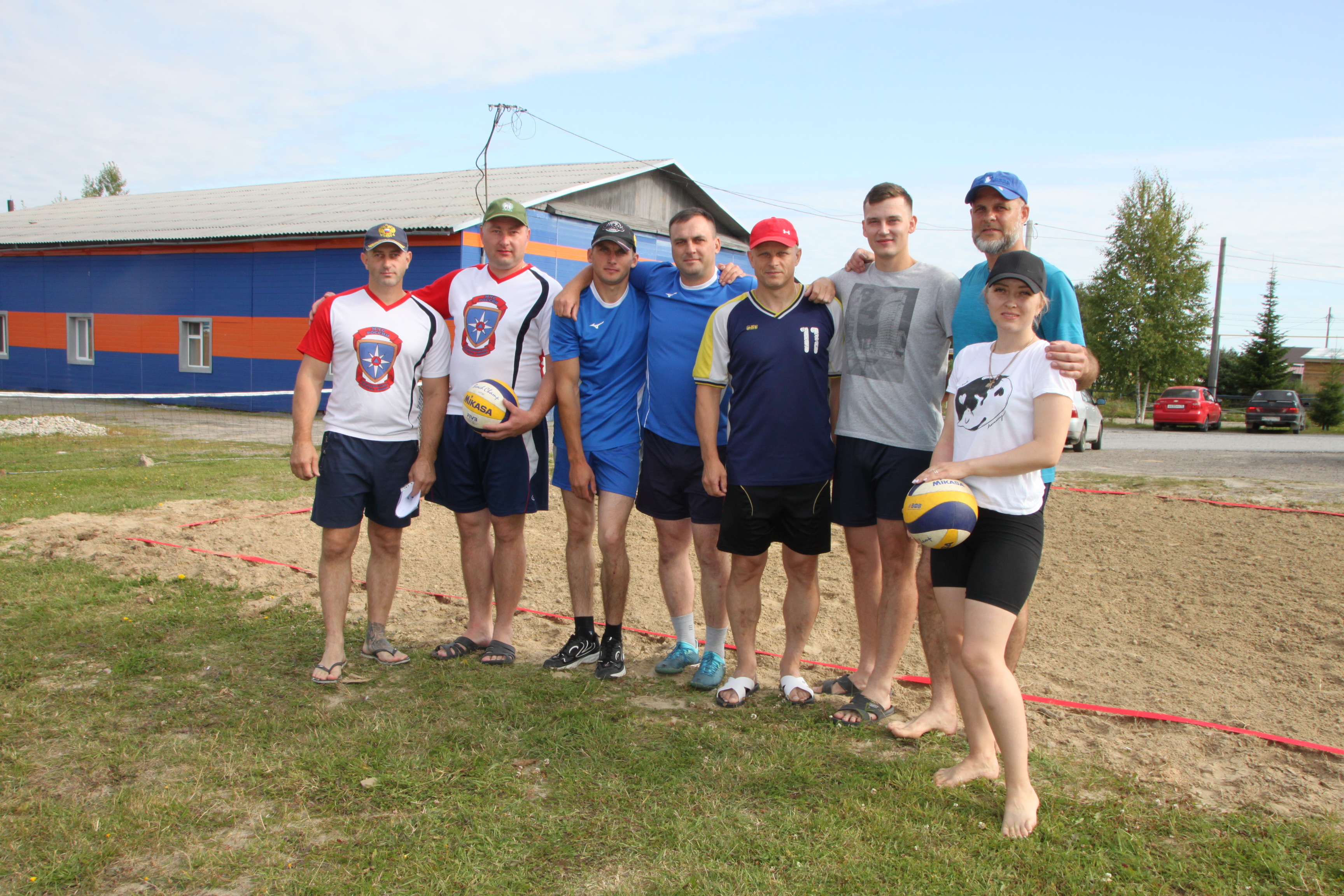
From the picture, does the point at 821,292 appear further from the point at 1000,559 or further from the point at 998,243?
the point at 1000,559

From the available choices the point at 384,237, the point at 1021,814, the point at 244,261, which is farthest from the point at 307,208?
the point at 1021,814

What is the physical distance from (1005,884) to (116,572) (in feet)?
19.4

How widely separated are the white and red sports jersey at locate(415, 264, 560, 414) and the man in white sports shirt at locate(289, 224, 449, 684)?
0.09 meters

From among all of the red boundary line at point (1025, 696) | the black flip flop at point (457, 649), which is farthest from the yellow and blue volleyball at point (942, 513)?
the black flip flop at point (457, 649)

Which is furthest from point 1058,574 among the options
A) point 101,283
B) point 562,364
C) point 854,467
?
point 101,283

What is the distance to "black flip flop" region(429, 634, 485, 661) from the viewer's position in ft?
15.7

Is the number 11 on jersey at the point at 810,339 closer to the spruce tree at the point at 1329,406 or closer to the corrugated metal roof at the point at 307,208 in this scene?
the corrugated metal roof at the point at 307,208

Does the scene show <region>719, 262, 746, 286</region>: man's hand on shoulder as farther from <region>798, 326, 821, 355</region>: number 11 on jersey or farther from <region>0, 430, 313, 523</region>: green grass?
<region>0, 430, 313, 523</region>: green grass

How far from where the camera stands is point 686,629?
4805mm

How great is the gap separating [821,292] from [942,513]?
4.28 feet

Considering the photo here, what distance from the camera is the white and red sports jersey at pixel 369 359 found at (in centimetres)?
441

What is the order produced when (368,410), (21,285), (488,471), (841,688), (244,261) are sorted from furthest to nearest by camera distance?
1. (21,285)
2. (244,261)
3. (488,471)
4. (368,410)
5. (841,688)

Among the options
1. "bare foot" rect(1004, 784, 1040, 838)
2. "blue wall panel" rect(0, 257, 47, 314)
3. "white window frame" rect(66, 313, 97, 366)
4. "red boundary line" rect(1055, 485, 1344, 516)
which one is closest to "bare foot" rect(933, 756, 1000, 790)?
"bare foot" rect(1004, 784, 1040, 838)

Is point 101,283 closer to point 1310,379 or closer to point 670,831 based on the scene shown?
point 670,831
